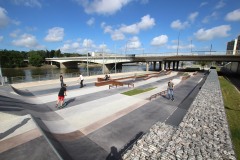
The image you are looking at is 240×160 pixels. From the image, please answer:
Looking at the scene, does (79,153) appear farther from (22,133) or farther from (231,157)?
(231,157)

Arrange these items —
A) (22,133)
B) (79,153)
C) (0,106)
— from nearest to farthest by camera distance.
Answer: (79,153) < (22,133) < (0,106)

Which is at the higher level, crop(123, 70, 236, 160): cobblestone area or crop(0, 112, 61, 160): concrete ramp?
crop(0, 112, 61, 160): concrete ramp

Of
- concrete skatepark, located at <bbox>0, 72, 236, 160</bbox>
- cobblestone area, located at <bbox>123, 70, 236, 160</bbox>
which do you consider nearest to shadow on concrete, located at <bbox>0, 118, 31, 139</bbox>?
concrete skatepark, located at <bbox>0, 72, 236, 160</bbox>

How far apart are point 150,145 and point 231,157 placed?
8.92 ft

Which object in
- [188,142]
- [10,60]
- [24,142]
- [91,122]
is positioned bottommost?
[91,122]

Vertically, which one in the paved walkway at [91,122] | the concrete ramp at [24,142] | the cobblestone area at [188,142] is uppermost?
the concrete ramp at [24,142]

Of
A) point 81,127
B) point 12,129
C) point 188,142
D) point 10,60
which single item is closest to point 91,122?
point 81,127

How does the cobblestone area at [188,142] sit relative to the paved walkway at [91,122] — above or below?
above

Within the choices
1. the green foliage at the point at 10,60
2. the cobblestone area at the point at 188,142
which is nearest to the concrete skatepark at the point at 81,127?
the cobblestone area at the point at 188,142

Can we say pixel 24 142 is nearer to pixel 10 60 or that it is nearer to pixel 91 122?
pixel 91 122

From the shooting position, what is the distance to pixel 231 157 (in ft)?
16.6

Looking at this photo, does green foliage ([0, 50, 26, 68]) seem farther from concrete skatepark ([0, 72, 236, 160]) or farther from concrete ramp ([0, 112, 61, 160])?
concrete ramp ([0, 112, 61, 160])

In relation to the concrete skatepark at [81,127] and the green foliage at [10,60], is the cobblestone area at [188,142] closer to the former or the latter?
the concrete skatepark at [81,127]

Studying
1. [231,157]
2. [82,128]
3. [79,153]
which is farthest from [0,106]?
[231,157]
